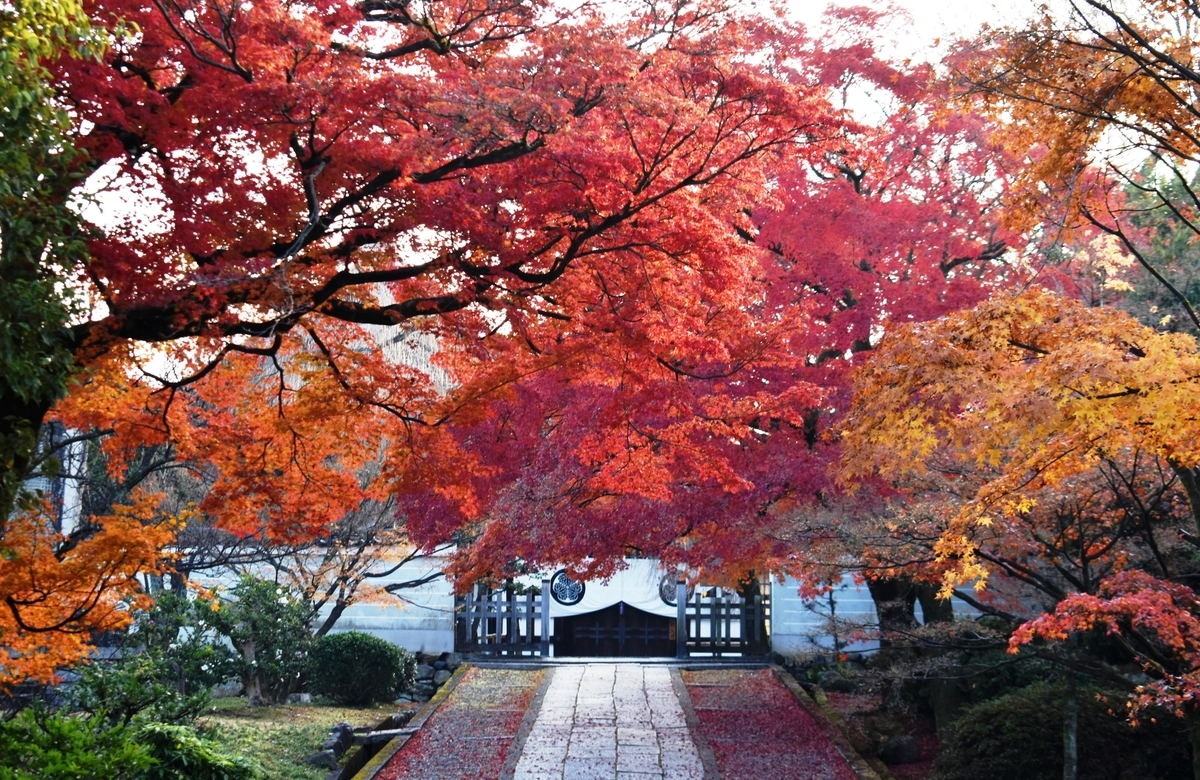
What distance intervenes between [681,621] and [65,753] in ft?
42.3

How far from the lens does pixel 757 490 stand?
32.8ft

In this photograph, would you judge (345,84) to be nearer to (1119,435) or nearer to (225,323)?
(225,323)

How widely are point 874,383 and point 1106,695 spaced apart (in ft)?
16.6

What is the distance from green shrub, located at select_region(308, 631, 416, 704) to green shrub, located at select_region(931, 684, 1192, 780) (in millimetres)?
8525

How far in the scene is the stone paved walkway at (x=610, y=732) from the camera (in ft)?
31.0

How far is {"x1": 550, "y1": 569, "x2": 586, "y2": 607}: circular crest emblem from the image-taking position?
18.0 meters

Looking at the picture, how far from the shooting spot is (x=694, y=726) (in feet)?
37.7

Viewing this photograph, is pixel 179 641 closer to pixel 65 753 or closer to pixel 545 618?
pixel 545 618

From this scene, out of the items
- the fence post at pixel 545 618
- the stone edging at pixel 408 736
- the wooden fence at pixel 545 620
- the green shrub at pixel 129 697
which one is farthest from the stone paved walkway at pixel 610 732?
the green shrub at pixel 129 697

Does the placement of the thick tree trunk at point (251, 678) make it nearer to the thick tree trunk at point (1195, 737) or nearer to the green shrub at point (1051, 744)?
the green shrub at point (1051, 744)

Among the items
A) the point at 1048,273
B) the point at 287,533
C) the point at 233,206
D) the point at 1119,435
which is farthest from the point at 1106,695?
the point at 233,206

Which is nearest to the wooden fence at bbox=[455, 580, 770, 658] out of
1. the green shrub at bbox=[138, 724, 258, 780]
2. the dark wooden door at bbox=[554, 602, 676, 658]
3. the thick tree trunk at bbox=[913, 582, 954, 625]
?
the dark wooden door at bbox=[554, 602, 676, 658]

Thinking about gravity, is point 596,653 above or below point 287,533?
below

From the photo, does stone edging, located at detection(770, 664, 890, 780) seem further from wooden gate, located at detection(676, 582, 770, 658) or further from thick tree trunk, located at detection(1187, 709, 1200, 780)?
thick tree trunk, located at detection(1187, 709, 1200, 780)
